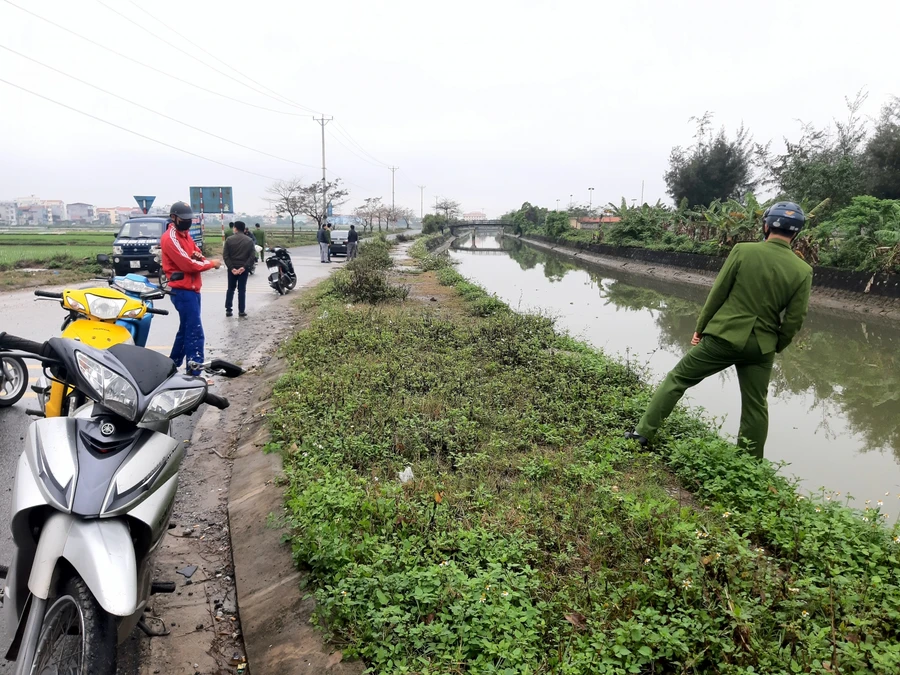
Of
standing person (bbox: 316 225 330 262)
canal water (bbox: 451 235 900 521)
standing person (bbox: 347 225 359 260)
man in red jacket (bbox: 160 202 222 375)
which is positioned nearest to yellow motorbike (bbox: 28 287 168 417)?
man in red jacket (bbox: 160 202 222 375)

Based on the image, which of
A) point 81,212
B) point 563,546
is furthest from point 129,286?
point 81,212

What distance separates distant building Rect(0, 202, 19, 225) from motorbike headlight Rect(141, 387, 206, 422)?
9893 cm

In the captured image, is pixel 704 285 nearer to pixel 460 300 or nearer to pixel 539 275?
pixel 539 275

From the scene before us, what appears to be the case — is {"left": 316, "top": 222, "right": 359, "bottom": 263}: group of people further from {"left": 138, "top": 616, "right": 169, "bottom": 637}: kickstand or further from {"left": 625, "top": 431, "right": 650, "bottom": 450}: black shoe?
{"left": 138, "top": 616, "right": 169, "bottom": 637}: kickstand

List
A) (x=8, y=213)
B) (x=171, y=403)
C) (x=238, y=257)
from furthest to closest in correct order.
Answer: (x=8, y=213) < (x=238, y=257) < (x=171, y=403)

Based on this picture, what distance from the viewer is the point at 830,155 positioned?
2416 centimetres

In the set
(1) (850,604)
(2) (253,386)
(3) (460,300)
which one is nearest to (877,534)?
(1) (850,604)

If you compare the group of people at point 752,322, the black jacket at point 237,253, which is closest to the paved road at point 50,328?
the black jacket at point 237,253

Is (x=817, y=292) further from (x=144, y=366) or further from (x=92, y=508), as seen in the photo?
(x=92, y=508)

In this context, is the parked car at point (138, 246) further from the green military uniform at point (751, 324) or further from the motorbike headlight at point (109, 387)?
the green military uniform at point (751, 324)

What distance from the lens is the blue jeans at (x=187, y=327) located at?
562 cm

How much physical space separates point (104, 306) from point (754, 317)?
13.6 ft

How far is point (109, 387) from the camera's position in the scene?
1.96 meters

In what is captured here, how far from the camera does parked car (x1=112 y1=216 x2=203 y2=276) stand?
1380cm
